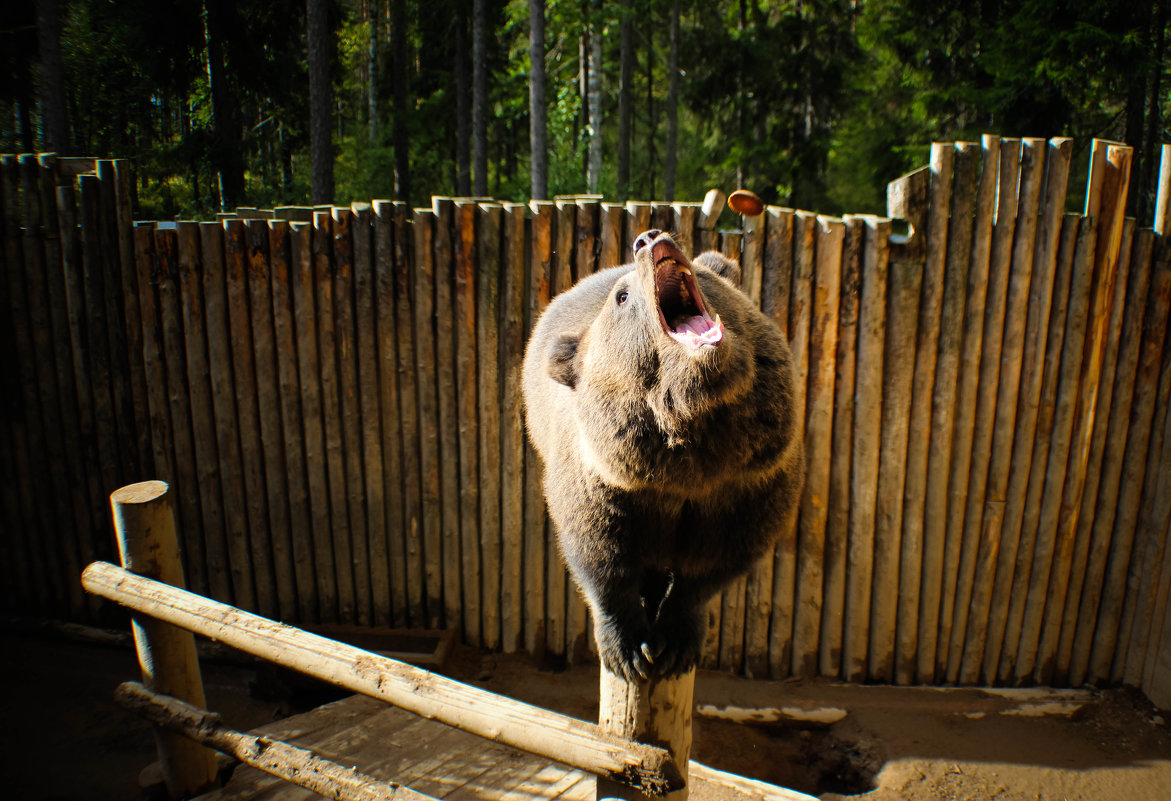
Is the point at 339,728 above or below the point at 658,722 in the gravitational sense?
below

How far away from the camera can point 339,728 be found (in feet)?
11.9

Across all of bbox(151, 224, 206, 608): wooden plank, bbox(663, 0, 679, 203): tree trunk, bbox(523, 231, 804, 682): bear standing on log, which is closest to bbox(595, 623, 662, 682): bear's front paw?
bbox(523, 231, 804, 682): bear standing on log

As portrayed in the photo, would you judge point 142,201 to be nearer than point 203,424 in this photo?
No

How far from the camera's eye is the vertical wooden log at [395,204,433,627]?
14.2 feet

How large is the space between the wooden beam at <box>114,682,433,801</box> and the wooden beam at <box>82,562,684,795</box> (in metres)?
0.27

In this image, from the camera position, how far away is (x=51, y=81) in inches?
354

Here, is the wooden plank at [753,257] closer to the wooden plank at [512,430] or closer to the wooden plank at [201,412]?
the wooden plank at [512,430]

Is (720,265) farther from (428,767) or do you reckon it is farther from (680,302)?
(428,767)

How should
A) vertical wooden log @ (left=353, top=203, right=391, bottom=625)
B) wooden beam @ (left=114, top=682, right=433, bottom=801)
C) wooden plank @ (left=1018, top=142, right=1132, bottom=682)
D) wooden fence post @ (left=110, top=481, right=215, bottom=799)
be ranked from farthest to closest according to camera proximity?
1. vertical wooden log @ (left=353, top=203, right=391, bottom=625)
2. wooden plank @ (left=1018, top=142, right=1132, bottom=682)
3. wooden fence post @ (left=110, top=481, right=215, bottom=799)
4. wooden beam @ (left=114, top=682, right=433, bottom=801)

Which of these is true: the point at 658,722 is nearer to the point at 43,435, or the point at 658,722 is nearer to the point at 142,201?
the point at 43,435

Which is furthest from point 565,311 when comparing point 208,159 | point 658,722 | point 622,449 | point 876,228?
point 208,159

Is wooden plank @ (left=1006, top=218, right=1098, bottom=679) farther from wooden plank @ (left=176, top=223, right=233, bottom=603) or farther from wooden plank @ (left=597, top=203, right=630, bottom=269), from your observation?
wooden plank @ (left=176, top=223, right=233, bottom=603)

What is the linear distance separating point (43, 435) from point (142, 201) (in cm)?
1086

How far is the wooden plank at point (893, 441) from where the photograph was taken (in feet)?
12.9
